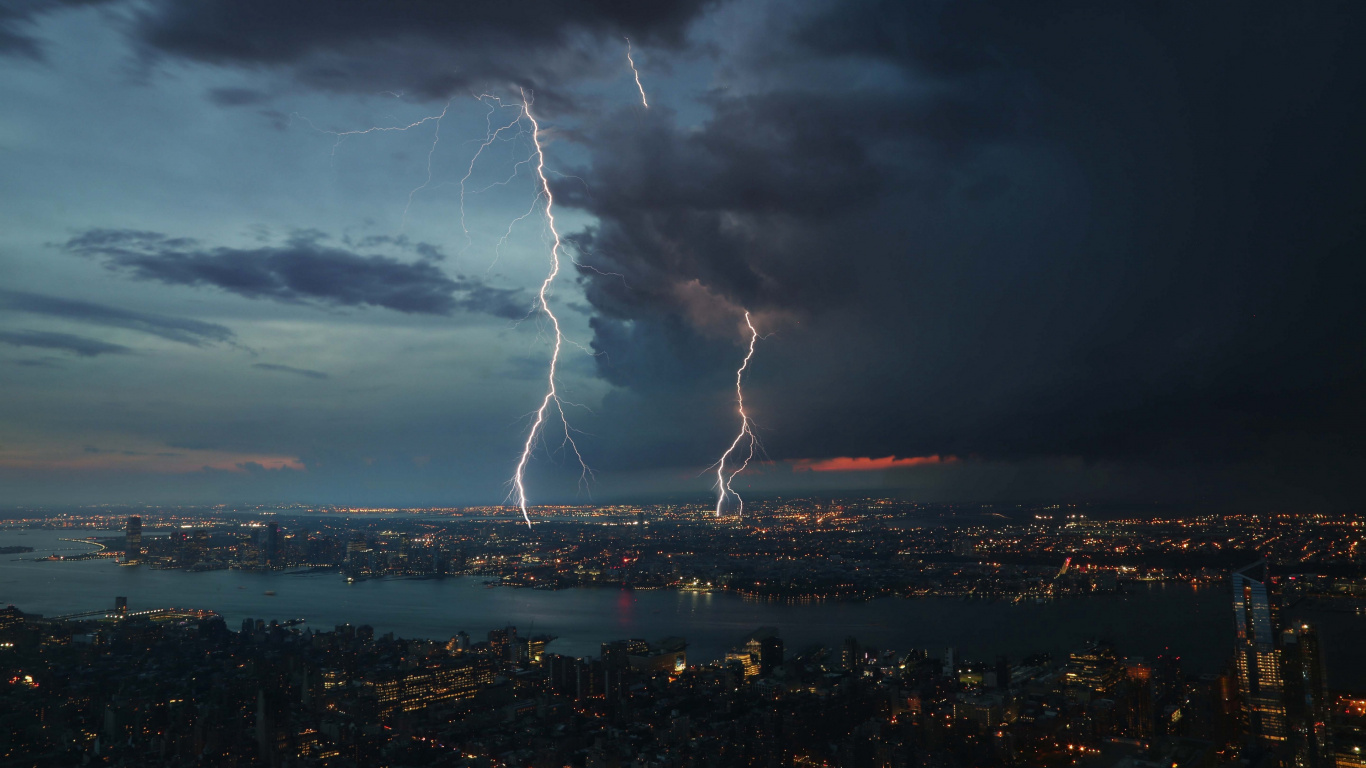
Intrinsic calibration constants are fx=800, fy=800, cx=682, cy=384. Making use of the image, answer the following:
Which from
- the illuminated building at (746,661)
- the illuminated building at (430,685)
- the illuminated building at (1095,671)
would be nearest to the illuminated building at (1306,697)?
the illuminated building at (1095,671)

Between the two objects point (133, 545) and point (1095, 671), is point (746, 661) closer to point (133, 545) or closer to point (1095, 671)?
point (1095, 671)

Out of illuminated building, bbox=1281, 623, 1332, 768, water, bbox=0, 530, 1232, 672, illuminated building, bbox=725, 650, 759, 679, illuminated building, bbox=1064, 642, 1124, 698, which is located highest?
illuminated building, bbox=1281, 623, 1332, 768

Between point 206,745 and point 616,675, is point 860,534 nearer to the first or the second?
point 616,675

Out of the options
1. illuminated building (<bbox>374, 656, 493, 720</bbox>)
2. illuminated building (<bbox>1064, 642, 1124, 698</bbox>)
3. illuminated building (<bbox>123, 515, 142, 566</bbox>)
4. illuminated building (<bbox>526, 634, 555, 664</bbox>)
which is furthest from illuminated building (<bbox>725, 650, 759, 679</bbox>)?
illuminated building (<bbox>123, 515, 142, 566</bbox>)

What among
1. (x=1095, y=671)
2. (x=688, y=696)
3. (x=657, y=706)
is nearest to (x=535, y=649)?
(x=688, y=696)

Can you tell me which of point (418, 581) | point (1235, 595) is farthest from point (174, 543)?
point (1235, 595)

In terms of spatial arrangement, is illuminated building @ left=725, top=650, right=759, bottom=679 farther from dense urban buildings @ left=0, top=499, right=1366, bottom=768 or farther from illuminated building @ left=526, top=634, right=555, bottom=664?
illuminated building @ left=526, top=634, right=555, bottom=664

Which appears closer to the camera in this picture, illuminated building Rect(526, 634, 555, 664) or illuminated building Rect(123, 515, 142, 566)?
illuminated building Rect(526, 634, 555, 664)
